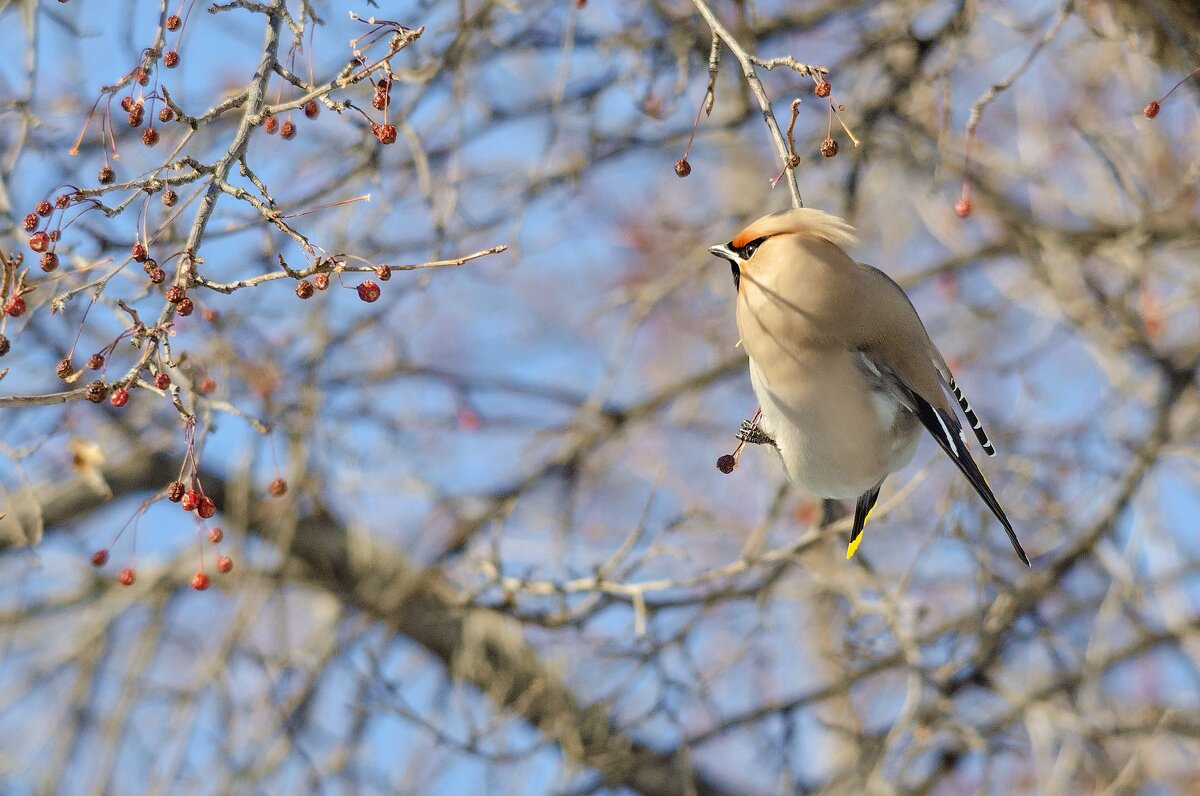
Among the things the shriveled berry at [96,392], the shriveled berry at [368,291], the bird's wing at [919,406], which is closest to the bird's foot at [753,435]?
the bird's wing at [919,406]

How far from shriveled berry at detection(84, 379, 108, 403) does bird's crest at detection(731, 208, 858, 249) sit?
129cm

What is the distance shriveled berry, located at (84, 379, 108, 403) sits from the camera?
181cm

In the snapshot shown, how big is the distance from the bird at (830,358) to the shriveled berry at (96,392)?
1285mm

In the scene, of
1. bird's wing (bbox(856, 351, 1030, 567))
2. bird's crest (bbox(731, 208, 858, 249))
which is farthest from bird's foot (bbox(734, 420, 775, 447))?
bird's crest (bbox(731, 208, 858, 249))

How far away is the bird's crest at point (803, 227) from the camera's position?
2592mm

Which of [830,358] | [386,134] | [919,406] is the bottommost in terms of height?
[919,406]

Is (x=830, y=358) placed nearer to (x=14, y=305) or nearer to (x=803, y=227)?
(x=803, y=227)

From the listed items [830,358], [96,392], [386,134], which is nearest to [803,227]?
[830,358]

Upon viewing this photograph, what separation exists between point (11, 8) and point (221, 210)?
0.86 m

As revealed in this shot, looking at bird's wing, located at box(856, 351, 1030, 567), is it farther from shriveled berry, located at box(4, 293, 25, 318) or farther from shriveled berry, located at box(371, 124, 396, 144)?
shriveled berry, located at box(4, 293, 25, 318)

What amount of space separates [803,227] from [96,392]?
4.50ft

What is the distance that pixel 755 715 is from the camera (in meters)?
4.12

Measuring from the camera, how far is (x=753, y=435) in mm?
2945

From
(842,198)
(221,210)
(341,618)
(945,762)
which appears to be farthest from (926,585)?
(221,210)
